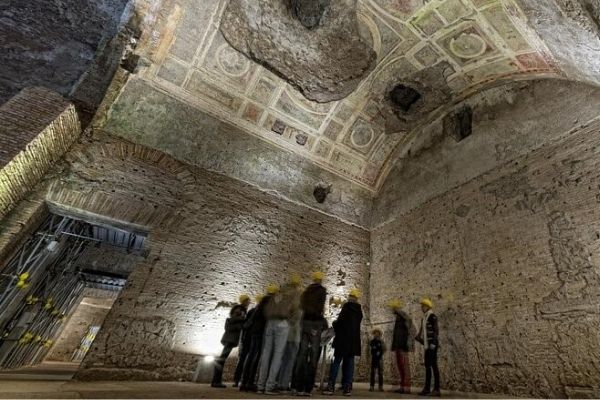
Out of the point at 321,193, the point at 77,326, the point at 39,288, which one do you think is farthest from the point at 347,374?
the point at 77,326

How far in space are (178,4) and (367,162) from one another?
18.2 feet

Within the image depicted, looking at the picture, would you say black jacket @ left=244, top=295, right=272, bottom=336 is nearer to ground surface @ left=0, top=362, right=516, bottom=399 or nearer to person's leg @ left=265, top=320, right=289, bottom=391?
person's leg @ left=265, top=320, right=289, bottom=391

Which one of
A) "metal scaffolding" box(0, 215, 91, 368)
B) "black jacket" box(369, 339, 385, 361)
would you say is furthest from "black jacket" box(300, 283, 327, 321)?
Answer: "metal scaffolding" box(0, 215, 91, 368)

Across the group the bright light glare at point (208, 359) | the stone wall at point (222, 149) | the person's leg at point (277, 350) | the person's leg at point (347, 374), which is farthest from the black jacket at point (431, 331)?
the stone wall at point (222, 149)

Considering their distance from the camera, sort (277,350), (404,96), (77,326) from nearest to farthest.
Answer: (277,350) < (404,96) < (77,326)

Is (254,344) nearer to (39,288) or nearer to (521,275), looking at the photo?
(521,275)

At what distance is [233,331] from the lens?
4445mm

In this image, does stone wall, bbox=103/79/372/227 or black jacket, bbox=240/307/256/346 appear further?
stone wall, bbox=103/79/372/227

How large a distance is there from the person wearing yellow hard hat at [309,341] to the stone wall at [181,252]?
2403mm

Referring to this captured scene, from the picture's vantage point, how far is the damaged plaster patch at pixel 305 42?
220 inches

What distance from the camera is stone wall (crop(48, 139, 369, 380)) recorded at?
4645 millimetres

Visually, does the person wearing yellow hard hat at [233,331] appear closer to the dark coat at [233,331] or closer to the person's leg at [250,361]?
the dark coat at [233,331]

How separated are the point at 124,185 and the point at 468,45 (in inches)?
284

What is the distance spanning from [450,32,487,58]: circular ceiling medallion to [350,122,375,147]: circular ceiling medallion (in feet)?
8.05
